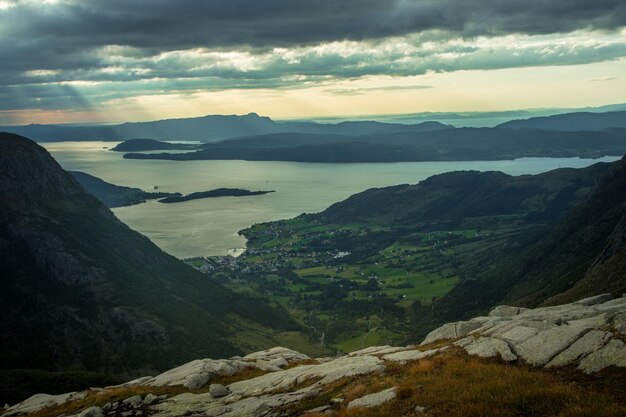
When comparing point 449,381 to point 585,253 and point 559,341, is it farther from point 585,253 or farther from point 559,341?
point 585,253

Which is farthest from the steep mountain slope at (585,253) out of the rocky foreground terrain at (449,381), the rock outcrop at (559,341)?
the rocky foreground terrain at (449,381)

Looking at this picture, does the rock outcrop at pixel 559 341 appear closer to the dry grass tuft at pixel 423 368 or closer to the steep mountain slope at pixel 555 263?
the dry grass tuft at pixel 423 368


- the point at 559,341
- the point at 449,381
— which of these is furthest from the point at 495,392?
the point at 559,341

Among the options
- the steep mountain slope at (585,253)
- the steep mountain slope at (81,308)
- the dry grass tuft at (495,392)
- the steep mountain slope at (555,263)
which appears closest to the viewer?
the dry grass tuft at (495,392)

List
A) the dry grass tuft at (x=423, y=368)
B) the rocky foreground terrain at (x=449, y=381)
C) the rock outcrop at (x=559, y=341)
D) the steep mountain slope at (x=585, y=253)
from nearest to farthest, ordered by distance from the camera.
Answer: the rocky foreground terrain at (x=449, y=381)
the rock outcrop at (x=559, y=341)
the dry grass tuft at (x=423, y=368)
the steep mountain slope at (x=585, y=253)

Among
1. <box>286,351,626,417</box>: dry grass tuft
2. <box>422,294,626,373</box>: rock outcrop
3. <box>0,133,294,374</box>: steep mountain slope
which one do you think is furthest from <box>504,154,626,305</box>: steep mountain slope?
<box>0,133,294,374</box>: steep mountain slope

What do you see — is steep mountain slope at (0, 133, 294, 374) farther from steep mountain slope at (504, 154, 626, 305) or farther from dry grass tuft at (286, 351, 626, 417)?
dry grass tuft at (286, 351, 626, 417)

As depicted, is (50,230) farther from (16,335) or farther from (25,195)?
(16,335)

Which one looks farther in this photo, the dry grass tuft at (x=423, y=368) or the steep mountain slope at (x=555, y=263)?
the steep mountain slope at (x=555, y=263)
